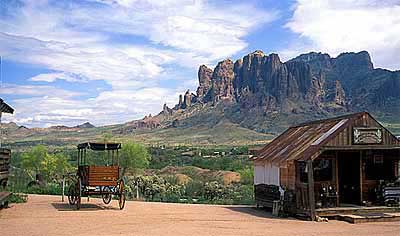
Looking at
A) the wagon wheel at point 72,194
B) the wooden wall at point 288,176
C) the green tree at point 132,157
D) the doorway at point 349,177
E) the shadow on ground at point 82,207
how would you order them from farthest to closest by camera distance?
the green tree at point 132,157
the wagon wheel at point 72,194
the shadow on ground at point 82,207
the doorway at point 349,177
the wooden wall at point 288,176

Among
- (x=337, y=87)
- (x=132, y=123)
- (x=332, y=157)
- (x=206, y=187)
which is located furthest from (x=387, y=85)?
(x=332, y=157)

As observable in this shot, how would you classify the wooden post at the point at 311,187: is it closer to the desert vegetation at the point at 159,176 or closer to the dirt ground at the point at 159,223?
the dirt ground at the point at 159,223

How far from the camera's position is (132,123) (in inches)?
5896

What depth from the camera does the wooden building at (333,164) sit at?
1733 cm

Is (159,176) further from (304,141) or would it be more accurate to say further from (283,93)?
(283,93)

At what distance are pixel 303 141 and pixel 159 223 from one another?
20.7ft

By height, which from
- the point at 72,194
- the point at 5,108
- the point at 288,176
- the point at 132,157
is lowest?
the point at 72,194

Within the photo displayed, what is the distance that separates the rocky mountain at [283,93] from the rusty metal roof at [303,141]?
82.6 meters

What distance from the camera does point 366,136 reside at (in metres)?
17.5

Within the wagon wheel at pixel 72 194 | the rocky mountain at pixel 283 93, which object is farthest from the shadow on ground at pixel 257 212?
the rocky mountain at pixel 283 93

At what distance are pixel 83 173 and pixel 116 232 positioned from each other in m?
6.49

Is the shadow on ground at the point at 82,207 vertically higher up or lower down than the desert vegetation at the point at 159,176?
lower down

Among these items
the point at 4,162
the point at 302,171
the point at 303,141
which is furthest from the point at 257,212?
the point at 4,162

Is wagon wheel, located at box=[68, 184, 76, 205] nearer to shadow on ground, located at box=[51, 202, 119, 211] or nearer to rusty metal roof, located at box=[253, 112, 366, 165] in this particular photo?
shadow on ground, located at box=[51, 202, 119, 211]
